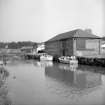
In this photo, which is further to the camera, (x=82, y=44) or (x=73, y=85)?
(x=82, y=44)

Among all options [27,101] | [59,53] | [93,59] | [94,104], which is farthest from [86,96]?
[59,53]

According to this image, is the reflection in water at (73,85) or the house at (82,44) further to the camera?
the house at (82,44)

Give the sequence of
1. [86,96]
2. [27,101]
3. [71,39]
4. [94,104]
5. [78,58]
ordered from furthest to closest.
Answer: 1. [71,39]
2. [78,58]
3. [86,96]
4. [27,101]
5. [94,104]

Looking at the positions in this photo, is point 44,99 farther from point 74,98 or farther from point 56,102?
point 74,98

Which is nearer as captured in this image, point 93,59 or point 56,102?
point 56,102

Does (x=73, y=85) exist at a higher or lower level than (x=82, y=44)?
lower

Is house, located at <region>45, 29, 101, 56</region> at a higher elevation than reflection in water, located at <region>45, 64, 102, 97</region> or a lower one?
higher

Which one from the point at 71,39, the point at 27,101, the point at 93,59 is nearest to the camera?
the point at 27,101

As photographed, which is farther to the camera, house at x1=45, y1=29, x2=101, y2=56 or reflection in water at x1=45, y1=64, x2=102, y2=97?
house at x1=45, y1=29, x2=101, y2=56

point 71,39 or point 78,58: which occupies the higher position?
point 71,39

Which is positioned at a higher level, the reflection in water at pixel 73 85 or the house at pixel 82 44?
the house at pixel 82 44

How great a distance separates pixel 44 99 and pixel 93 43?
24793mm

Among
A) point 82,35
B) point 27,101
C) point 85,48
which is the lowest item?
point 27,101

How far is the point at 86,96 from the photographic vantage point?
7648 millimetres
